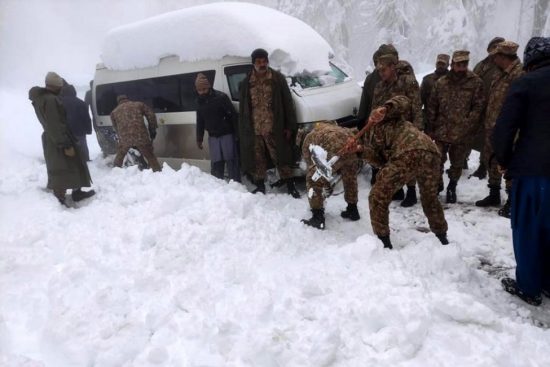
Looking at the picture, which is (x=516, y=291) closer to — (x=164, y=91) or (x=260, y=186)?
(x=260, y=186)

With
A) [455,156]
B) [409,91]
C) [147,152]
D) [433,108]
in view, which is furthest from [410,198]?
[147,152]

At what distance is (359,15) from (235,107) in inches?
859

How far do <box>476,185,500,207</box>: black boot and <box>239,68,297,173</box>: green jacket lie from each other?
2493 mm

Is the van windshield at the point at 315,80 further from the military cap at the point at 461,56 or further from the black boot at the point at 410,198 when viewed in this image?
the black boot at the point at 410,198

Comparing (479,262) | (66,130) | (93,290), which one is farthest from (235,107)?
(479,262)

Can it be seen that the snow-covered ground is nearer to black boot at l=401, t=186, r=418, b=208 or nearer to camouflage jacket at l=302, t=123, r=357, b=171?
black boot at l=401, t=186, r=418, b=208

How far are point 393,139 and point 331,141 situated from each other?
0.78 metres

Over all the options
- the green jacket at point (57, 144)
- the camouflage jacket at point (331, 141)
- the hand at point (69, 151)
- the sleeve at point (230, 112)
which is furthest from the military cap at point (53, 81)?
the camouflage jacket at point (331, 141)

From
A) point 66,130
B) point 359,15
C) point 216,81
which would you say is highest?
point 359,15

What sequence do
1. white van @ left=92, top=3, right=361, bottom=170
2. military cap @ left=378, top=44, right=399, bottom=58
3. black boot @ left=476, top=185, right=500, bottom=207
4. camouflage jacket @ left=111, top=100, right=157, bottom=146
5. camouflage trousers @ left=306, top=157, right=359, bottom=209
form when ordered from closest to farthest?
camouflage trousers @ left=306, top=157, right=359, bottom=209
military cap @ left=378, top=44, right=399, bottom=58
black boot @ left=476, top=185, right=500, bottom=207
white van @ left=92, top=3, right=361, bottom=170
camouflage jacket @ left=111, top=100, right=157, bottom=146

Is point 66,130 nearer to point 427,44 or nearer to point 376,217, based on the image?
point 376,217

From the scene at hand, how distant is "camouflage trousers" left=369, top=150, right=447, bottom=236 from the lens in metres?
3.32

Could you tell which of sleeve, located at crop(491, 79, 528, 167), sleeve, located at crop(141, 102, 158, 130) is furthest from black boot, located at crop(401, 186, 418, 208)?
sleeve, located at crop(141, 102, 158, 130)

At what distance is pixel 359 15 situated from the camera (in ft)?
80.0
